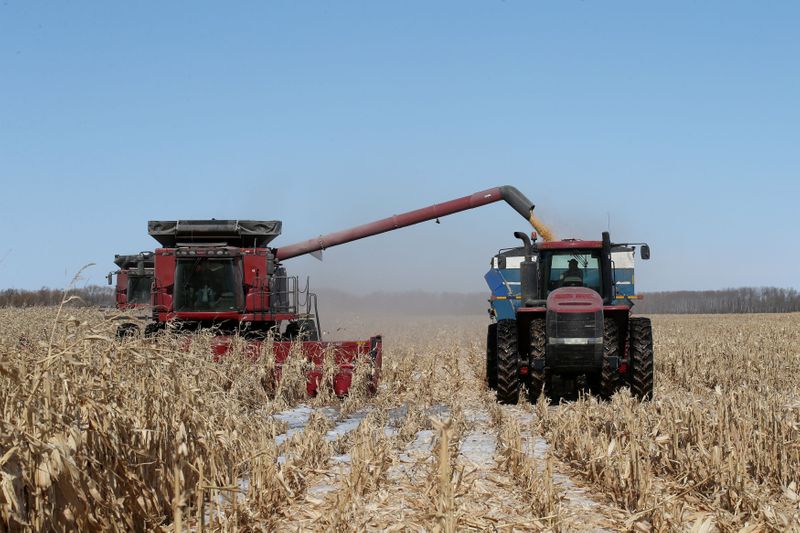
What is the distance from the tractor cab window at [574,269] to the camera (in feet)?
36.4

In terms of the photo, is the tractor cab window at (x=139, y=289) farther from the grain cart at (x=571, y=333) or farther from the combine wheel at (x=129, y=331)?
the combine wheel at (x=129, y=331)

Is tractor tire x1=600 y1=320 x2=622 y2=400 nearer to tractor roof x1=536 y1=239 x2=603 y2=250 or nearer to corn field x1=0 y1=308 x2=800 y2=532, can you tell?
tractor roof x1=536 y1=239 x2=603 y2=250

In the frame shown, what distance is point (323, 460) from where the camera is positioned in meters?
6.57

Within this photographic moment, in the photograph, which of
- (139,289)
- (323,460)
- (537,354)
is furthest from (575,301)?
(139,289)

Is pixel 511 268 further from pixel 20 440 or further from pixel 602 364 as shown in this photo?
pixel 20 440

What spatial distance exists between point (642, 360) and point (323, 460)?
5.33 m

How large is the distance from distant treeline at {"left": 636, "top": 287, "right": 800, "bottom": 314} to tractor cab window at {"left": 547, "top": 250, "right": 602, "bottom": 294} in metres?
55.4

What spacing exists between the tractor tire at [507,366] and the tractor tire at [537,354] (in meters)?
0.20

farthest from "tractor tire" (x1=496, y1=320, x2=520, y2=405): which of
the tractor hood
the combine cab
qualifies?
the combine cab

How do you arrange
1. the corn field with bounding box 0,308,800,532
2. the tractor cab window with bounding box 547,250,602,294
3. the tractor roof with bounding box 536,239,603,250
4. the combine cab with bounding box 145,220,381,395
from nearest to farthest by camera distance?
the corn field with bounding box 0,308,800,532 < the tractor roof with bounding box 536,239,603,250 < the tractor cab window with bounding box 547,250,602,294 < the combine cab with bounding box 145,220,381,395

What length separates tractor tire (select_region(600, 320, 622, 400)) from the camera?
1025cm

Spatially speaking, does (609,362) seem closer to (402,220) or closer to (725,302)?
(402,220)

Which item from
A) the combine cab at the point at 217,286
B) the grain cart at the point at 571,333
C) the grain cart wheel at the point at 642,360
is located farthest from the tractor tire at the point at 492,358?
the combine cab at the point at 217,286

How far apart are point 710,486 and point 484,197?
37.4ft
